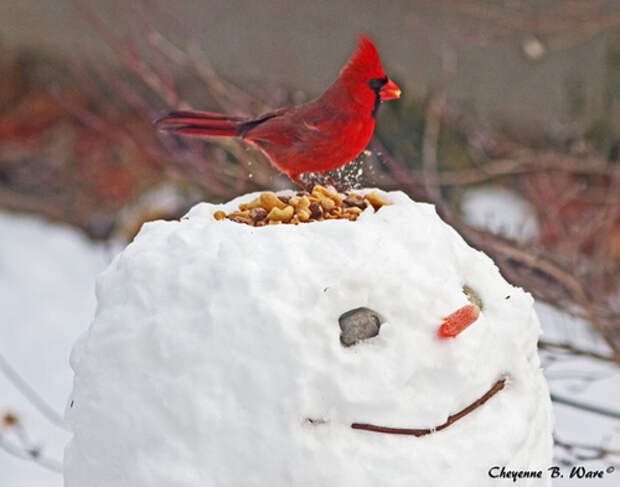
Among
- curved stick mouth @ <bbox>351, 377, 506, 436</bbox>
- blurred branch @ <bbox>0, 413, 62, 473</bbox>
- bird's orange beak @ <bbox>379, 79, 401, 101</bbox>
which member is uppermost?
bird's orange beak @ <bbox>379, 79, 401, 101</bbox>

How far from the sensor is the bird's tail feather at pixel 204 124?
82cm

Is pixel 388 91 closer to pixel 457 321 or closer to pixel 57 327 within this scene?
pixel 457 321

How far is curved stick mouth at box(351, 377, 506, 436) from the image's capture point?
697mm

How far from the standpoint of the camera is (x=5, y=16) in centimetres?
307

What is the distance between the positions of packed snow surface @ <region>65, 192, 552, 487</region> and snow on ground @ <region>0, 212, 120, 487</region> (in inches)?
46.4

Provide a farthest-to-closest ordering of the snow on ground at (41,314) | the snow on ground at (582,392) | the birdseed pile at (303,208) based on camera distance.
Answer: the snow on ground at (41,314), the snow on ground at (582,392), the birdseed pile at (303,208)

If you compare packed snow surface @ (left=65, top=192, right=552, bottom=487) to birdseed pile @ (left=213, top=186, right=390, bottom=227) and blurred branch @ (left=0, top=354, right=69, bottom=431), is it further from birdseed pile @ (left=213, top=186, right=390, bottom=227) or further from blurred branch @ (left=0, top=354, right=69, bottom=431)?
blurred branch @ (left=0, top=354, right=69, bottom=431)

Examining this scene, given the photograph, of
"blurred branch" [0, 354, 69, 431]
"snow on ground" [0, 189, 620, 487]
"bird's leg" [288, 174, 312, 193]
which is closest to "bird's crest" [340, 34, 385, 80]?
"bird's leg" [288, 174, 312, 193]

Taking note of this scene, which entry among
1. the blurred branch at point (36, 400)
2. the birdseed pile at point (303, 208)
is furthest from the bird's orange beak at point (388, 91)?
the blurred branch at point (36, 400)

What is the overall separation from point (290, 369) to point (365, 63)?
14.1 inches

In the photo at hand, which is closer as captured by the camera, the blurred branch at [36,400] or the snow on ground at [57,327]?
the blurred branch at [36,400]

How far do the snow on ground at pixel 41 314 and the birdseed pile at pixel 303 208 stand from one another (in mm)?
1118

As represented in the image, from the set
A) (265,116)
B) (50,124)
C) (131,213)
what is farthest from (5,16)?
(265,116)

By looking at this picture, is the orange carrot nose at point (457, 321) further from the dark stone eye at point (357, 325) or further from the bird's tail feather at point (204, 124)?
the bird's tail feather at point (204, 124)
